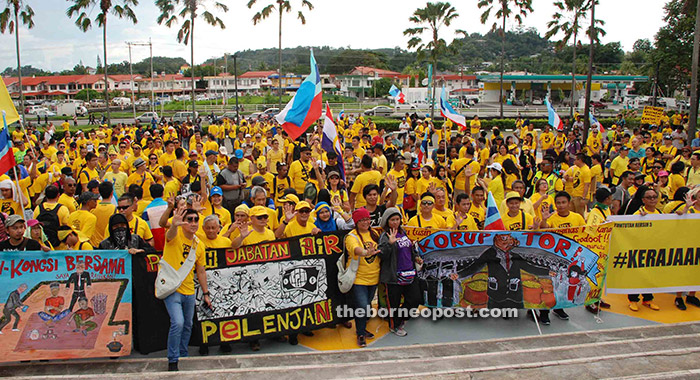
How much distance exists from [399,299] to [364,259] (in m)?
0.72

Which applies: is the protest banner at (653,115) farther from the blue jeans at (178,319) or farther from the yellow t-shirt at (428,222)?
the blue jeans at (178,319)

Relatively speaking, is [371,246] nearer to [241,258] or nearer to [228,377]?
[241,258]

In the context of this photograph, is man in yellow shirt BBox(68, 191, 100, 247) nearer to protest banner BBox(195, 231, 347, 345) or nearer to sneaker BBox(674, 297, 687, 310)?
protest banner BBox(195, 231, 347, 345)

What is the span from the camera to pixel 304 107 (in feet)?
29.0

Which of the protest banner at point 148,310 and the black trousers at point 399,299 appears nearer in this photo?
the protest banner at point 148,310

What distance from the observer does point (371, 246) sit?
5695 millimetres

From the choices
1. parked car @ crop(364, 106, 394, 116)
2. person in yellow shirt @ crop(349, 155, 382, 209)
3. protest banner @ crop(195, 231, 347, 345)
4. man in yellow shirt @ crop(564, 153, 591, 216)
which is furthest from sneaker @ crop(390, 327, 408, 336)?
parked car @ crop(364, 106, 394, 116)

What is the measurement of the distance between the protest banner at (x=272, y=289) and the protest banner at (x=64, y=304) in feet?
2.57

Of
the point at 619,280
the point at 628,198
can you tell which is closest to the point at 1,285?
the point at 619,280

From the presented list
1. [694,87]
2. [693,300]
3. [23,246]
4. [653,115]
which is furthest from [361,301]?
[653,115]

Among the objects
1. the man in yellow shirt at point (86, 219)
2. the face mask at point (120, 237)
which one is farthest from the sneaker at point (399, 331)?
the man in yellow shirt at point (86, 219)

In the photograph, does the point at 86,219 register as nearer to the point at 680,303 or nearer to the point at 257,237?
the point at 257,237

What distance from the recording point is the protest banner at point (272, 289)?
18.5ft

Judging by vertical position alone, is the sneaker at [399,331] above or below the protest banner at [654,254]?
below
